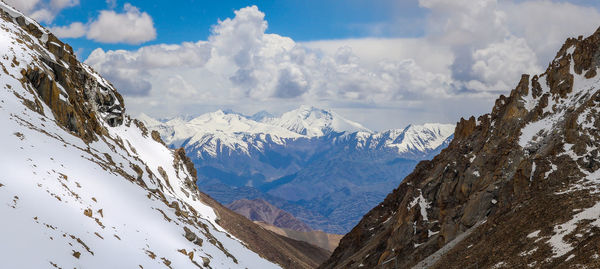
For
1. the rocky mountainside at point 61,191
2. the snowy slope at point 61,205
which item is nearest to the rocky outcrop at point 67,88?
the rocky mountainside at point 61,191

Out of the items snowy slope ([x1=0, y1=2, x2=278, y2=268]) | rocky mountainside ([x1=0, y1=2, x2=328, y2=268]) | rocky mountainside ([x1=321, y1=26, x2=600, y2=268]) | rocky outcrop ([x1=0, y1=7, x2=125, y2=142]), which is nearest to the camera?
snowy slope ([x1=0, y1=2, x2=278, y2=268])

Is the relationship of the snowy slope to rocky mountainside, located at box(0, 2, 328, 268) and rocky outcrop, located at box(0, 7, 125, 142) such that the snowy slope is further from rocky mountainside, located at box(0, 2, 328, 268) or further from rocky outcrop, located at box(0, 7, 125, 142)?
rocky outcrop, located at box(0, 7, 125, 142)

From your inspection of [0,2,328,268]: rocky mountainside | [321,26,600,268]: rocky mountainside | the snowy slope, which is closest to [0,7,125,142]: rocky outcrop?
[0,2,328,268]: rocky mountainside

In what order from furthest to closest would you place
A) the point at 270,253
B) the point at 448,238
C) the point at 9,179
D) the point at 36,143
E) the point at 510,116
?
the point at 270,253 < the point at 510,116 < the point at 448,238 < the point at 36,143 < the point at 9,179

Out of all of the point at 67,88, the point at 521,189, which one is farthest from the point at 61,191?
the point at 521,189

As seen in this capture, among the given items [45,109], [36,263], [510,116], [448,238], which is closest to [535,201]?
[448,238]

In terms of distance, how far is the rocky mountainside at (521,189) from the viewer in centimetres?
2902

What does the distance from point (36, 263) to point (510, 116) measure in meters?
58.1

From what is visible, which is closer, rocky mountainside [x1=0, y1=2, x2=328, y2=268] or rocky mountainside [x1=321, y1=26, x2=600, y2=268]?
rocky mountainside [x1=0, y1=2, x2=328, y2=268]

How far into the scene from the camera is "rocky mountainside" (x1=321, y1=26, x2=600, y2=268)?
29.0 meters

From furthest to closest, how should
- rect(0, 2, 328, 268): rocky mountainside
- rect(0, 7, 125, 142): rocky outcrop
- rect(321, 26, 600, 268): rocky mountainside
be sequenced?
rect(0, 7, 125, 142): rocky outcrop
rect(321, 26, 600, 268): rocky mountainside
rect(0, 2, 328, 268): rocky mountainside

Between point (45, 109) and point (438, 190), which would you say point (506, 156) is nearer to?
point (438, 190)

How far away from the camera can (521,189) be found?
45.5 m

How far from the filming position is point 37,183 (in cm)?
2858
